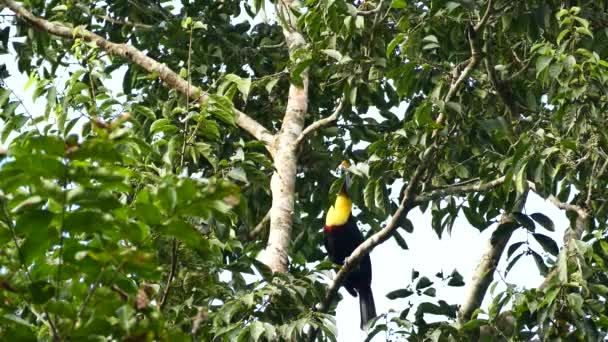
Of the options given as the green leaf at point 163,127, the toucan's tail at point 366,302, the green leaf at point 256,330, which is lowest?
the green leaf at point 256,330

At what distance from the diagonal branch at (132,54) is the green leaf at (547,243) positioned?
119 centimetres

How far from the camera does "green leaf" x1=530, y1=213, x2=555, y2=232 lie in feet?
13.1

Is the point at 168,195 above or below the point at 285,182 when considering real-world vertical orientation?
below

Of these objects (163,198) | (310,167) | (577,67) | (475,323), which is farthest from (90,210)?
(310,167)

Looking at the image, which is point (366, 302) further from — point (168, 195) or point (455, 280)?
point (168, 195)

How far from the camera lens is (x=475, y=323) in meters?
3.52

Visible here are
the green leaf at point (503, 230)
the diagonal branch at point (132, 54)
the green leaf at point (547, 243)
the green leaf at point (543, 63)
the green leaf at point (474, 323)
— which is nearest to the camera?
the green leaf at point (474, 323)

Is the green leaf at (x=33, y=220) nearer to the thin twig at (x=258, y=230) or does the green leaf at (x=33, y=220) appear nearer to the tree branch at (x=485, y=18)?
the tree branch at (x=485, y=18)

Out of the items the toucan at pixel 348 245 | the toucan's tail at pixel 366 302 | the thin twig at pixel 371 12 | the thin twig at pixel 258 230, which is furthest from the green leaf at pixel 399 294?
the toucan's tail at pixel 366 302

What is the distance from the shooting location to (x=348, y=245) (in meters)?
5.80

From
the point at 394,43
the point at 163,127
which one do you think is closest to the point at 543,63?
the point at 394,43

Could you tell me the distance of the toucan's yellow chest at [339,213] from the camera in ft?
18.2

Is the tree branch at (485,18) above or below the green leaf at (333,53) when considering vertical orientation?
below

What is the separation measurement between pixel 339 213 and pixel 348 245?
19cm
